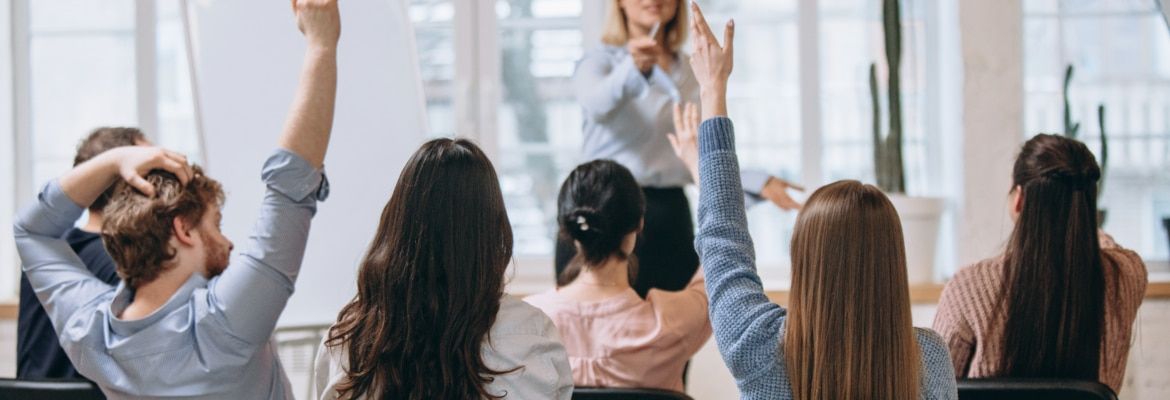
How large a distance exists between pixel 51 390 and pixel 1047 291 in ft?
5.23

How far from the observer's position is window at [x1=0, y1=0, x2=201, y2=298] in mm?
4402

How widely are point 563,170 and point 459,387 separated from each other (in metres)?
2.80

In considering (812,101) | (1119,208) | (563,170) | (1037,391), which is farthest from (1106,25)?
(1037,391)

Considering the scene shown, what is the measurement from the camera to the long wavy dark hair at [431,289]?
1512mm

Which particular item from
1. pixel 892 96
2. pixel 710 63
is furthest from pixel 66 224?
pixel 892 96

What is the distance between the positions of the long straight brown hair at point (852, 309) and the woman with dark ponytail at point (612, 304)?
67cm

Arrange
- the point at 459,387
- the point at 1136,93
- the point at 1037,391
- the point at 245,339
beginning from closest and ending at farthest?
the point at 459,387 → the point at 1037,391 → the point at 245,339 → the point at 1136,93

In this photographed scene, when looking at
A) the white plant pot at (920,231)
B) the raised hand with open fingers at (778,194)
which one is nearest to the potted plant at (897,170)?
the white plant pot at (920,231)

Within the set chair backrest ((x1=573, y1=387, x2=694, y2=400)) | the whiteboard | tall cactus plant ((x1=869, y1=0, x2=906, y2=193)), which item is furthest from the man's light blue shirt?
tall cactus plant ((x1=869, y1=0, x2=906, y2=193))

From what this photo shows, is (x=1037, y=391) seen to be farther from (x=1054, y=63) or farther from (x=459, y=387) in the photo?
(x=1054, y=63)

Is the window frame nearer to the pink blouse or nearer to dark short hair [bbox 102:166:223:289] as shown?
dark short hair [bbox 102:166:223:289]

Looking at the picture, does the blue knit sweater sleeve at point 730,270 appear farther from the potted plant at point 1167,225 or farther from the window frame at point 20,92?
the window frame at point 20,92

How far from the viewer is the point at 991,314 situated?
2020 mm

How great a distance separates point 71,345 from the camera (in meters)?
1.85
